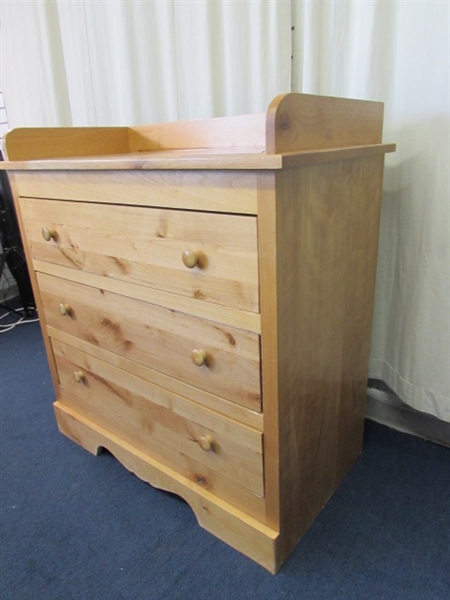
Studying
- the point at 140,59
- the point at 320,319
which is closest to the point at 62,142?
the point at 140,59

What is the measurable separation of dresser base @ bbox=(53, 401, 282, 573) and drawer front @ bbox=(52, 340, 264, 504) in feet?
0.06

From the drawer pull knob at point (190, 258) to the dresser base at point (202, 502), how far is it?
0.57 m

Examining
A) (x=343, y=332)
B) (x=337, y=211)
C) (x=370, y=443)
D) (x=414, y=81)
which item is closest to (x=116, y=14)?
(x=414, y=81)

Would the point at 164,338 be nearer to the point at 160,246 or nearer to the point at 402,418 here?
the point at 160,246

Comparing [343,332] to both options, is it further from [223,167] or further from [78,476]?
[78,476]

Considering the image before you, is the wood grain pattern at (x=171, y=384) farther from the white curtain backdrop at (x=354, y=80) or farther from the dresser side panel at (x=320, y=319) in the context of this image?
the white curtain backdrop at (x=354, y=80)

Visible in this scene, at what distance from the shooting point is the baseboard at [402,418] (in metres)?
1.31

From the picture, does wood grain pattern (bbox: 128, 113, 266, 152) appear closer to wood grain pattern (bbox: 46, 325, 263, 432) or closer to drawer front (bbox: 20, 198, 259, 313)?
drawer front (bbox: 20, 198, 259, 313)

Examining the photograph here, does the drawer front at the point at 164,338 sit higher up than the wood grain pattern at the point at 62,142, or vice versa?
the wood grain pattern at the point at 62,142

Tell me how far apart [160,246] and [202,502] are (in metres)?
0.62

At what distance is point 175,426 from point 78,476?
1.43 feet

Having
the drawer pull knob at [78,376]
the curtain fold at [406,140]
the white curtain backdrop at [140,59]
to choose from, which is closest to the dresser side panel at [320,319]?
the curtain fold at [406,140]

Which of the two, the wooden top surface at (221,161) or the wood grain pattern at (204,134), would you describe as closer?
the wooden top surface at (221,161)

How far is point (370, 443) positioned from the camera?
1343mm
